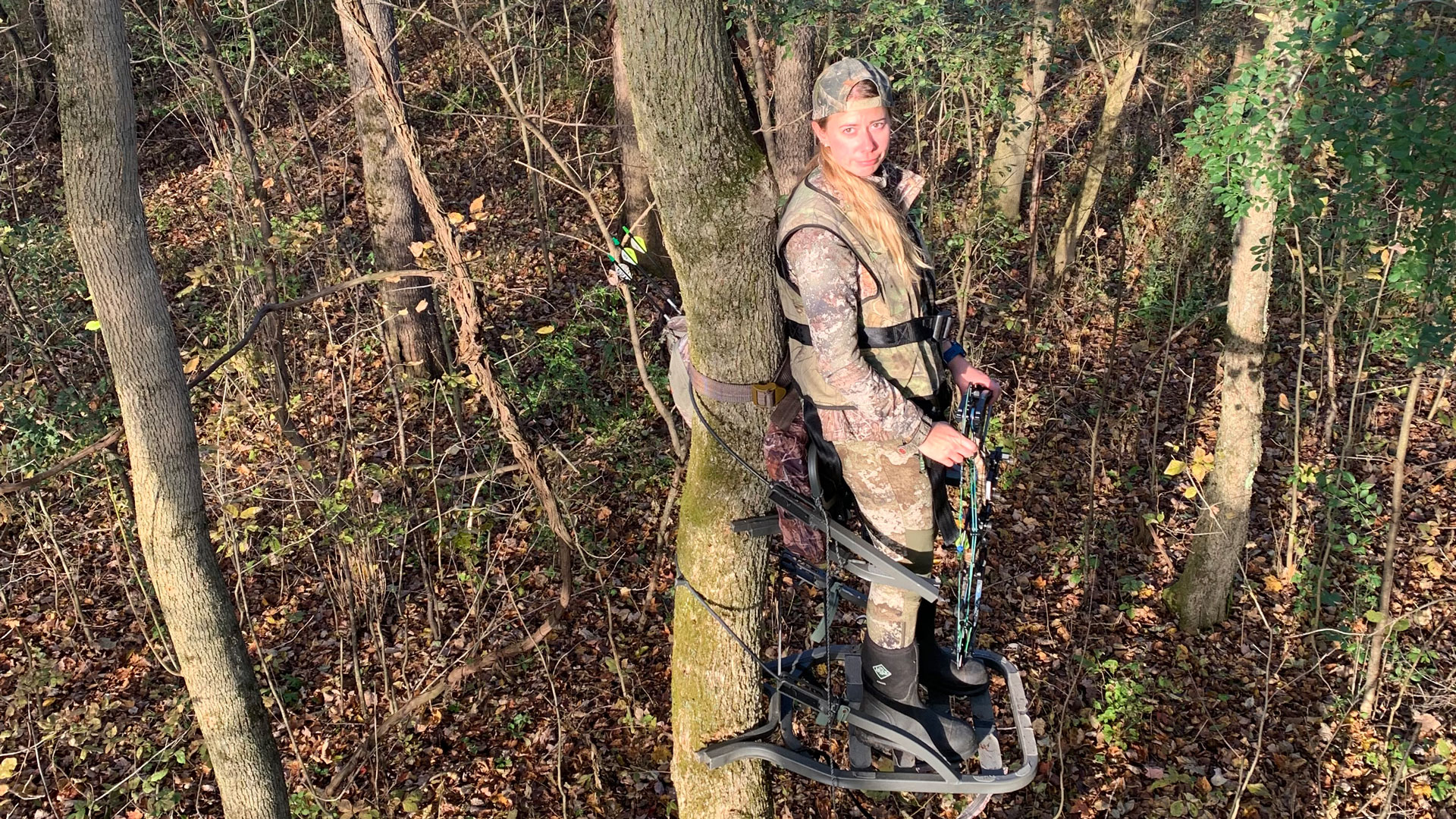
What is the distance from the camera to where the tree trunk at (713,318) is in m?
2.76

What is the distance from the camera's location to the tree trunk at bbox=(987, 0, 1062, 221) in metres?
8.99

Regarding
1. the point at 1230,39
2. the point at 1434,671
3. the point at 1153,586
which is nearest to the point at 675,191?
the point at 1153,586

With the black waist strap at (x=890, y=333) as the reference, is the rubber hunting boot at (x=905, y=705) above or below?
below

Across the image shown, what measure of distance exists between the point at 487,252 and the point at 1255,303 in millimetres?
7705

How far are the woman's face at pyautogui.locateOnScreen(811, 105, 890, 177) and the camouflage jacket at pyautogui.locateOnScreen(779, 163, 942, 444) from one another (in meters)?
0.09

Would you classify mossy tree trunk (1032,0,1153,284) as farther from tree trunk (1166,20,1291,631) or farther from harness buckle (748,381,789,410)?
harness buckle (748,381,789,410)

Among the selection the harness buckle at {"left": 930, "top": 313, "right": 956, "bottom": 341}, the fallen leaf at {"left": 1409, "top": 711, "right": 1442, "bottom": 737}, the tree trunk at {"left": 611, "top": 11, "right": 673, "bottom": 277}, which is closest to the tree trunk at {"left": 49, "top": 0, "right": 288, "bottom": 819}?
the harness buckle at {"left": 930, "top": 313, "right": 956, "bottom": 341}

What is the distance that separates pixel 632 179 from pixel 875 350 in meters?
7.19

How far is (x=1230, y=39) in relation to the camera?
428 inches

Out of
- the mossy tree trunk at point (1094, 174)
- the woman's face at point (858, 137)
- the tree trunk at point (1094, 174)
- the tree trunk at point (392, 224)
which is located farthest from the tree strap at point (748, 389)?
the tree trunk at point (1094, 174)

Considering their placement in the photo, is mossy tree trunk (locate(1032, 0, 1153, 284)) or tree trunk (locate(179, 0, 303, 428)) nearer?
tree trunk (locate(179, 0, 303, 428))

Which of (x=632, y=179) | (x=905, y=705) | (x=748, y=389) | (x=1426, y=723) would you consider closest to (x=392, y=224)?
(x=632, y=179)

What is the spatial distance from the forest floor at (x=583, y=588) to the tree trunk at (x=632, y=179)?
92cm

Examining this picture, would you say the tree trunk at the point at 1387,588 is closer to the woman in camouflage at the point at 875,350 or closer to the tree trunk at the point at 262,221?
the woman in camouflage at the point at 875,350
